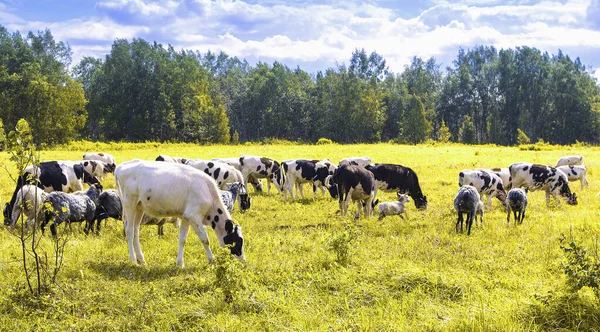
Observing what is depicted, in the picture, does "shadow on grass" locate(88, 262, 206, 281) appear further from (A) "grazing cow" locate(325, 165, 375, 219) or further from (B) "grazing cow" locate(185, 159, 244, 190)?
(B) "grazing cow" locate(185, 159, 244, 190)

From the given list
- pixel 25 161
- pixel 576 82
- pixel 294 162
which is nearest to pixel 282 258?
pixel 25 161

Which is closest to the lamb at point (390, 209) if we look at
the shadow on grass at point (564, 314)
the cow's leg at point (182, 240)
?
the cow's leg at point (182, 240)

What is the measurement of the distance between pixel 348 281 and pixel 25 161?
546cm

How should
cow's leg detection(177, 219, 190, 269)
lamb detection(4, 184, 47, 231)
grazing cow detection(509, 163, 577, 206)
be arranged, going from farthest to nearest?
1. grazing cow detection(509, 163, 577, 206)
2. lamb detection(4, 184, 47, 231)
3. cow's leg detection(177, 219, 190, 269)

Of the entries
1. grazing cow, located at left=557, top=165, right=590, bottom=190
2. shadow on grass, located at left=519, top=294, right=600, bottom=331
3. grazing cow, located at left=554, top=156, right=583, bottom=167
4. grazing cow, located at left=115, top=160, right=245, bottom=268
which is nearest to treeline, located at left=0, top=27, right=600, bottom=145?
grazing cow, located at left=554, top=156, right=583, bottom=167

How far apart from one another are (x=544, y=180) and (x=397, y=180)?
5.69 m

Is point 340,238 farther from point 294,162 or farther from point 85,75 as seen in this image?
point 85,75

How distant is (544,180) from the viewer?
1767 cm

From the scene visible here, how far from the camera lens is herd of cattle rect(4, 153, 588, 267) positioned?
31.2 ft

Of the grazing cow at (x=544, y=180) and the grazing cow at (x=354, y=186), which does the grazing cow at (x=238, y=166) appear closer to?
the grazing cow at (x=354, y=186)

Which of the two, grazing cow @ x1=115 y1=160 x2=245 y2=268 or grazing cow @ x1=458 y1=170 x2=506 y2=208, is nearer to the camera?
grazing cow @ x1=115 y1=160 x2=245 y2=268

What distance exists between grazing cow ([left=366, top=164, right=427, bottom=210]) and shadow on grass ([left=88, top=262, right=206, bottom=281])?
9550 mm

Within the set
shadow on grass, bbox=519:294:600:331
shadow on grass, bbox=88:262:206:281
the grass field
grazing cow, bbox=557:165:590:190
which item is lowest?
shadow on grass, bbox=88:262:206:281

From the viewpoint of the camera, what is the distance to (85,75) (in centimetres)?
9681
